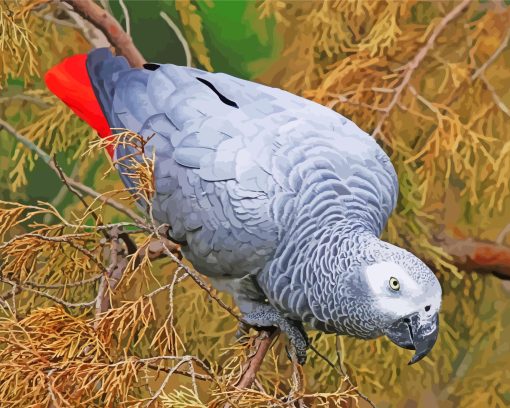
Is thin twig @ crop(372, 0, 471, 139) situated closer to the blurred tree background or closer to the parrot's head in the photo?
the blurred tree background

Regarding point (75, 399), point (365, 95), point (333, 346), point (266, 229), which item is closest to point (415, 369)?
point (333, 346)

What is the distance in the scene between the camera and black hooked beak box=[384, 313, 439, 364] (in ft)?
3.25

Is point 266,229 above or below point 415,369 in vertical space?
above

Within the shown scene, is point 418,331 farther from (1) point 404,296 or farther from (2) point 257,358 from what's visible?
(2) point 257,358

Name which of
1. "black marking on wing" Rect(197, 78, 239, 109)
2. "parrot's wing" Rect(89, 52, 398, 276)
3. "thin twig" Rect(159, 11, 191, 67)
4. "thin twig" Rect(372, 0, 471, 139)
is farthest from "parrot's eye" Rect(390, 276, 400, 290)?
"thin twig" Rect(159, 11, 191, 67)

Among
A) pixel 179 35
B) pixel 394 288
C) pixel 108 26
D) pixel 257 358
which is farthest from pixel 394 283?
pixel 179 35

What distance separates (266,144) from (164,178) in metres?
0.18

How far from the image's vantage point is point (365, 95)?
64.1 inches

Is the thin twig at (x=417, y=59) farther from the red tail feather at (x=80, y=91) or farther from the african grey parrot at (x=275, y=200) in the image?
the red tail feather at (x=80, y=91)

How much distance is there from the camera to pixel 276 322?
1.24 m

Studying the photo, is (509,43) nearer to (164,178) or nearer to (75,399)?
(164,178)

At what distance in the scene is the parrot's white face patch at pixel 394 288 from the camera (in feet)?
3.18

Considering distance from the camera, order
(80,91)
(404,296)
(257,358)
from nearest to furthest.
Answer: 1. (404,296)
2. (257,358)
3. (80,91)

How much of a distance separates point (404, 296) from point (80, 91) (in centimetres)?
74
